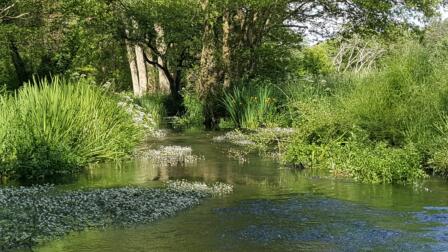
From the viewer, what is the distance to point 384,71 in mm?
12555

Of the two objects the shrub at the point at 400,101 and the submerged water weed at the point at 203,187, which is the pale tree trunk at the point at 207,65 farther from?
the submerged water weed at the point at 203,187

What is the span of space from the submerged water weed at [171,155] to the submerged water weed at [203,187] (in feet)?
8.47

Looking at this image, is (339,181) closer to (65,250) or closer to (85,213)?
(85,213)

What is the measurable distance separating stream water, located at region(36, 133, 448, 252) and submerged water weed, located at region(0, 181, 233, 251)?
25cm

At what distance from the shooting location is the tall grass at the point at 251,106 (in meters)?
20.7

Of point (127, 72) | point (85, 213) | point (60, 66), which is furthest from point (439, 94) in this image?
point (127, 72)

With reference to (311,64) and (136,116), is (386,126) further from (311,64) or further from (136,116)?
(311,64)

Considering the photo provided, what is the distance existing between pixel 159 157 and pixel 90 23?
13475 mm

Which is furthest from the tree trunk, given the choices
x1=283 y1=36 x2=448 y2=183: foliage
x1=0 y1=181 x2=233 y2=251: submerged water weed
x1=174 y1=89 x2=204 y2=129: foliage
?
x1=0 y1=181 x2=233 y2=251: submerged water weed

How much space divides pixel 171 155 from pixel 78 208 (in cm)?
637

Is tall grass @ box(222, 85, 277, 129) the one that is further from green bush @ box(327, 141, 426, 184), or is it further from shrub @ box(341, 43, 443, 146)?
Result: green bush @ box(327, 141, 426, 184)

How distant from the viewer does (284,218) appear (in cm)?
754

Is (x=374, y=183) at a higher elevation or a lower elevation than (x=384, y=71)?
lower

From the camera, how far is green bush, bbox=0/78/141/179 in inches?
405
